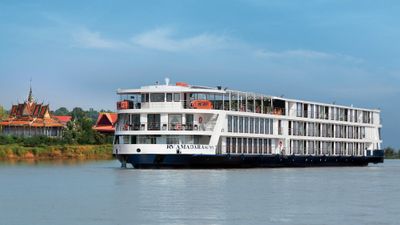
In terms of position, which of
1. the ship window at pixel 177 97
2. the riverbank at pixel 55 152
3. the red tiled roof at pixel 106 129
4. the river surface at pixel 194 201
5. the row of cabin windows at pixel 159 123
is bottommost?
the river surface at pixel 194 201

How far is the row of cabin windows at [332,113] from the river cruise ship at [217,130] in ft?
0.29

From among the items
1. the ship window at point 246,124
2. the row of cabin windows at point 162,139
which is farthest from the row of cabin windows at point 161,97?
the ship window at point 246,124

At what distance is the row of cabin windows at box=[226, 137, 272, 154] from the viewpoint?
5450cm

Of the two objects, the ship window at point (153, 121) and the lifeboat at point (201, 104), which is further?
the lifeboat at point (201, 104)

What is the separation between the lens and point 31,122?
113m

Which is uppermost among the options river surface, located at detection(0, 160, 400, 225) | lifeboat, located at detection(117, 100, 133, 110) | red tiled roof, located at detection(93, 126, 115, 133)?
red tiled roof, located at detection(93, 126, 115, 133)

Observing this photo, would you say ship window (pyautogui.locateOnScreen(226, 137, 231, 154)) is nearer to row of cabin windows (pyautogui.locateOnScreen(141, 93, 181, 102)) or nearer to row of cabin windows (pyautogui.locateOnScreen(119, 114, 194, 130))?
row of cabin windows (pyautogui.locateOnScreen(119, 114, 194, 130))

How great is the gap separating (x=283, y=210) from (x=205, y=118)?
2711 cm

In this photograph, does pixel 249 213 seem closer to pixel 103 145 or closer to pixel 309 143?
pixel 309 143

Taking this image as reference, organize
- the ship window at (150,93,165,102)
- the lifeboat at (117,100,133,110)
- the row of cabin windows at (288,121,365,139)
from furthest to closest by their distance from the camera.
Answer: the row of cabin windows at (288,121,365,139) < the lifeboat at (117,100,133,110) < the ship window at (150,93,165,102)

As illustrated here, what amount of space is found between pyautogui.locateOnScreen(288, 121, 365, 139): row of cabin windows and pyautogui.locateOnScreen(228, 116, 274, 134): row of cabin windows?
3738mm

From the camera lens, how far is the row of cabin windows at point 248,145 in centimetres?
5450

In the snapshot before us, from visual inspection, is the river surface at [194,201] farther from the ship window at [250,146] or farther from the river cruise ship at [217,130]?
the ship window at [250,146]

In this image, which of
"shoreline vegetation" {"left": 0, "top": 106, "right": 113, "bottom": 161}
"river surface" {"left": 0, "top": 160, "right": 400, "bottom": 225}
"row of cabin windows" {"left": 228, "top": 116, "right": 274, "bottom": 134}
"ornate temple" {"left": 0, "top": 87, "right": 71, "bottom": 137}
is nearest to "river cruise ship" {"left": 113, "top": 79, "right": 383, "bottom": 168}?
"row of cabin windows" {"left": 228, "top": 116, "right": 274, "bottom": 134}
